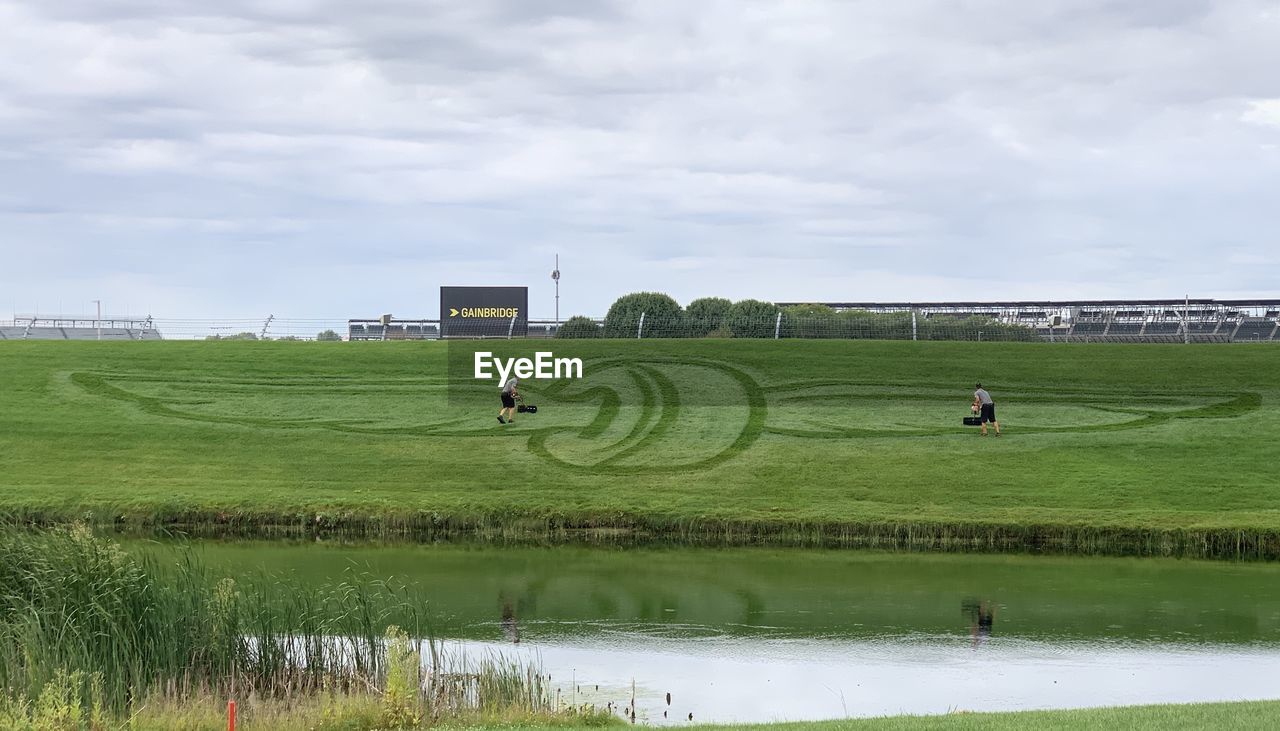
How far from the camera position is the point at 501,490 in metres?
36.8

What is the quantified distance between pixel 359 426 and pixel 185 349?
46.6ft

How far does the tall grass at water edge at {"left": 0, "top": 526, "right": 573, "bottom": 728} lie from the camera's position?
46.6 ft

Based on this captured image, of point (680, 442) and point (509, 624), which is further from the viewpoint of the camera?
point (680, 442)

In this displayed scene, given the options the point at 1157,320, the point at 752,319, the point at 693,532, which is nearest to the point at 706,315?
the point at 752,319

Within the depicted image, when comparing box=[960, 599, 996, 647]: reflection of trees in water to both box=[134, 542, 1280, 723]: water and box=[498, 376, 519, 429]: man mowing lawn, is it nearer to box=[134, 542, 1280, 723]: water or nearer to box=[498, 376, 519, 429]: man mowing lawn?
box=[134, 542, 1280, 723]: water

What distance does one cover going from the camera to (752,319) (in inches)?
2522

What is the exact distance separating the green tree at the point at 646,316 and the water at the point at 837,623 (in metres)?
31.8

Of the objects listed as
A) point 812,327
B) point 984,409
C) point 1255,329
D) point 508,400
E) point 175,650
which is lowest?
point 175,650

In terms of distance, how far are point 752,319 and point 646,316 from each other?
6.47 metres

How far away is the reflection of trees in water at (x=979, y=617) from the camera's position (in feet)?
70.1

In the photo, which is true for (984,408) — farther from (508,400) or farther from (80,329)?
(80,329)

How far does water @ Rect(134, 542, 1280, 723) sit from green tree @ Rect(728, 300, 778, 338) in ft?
106

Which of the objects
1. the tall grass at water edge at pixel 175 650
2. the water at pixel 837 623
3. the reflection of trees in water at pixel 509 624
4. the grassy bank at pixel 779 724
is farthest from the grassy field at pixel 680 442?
the grassy bank at pixel 779 724

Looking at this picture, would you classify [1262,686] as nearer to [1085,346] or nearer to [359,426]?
[359,426]
